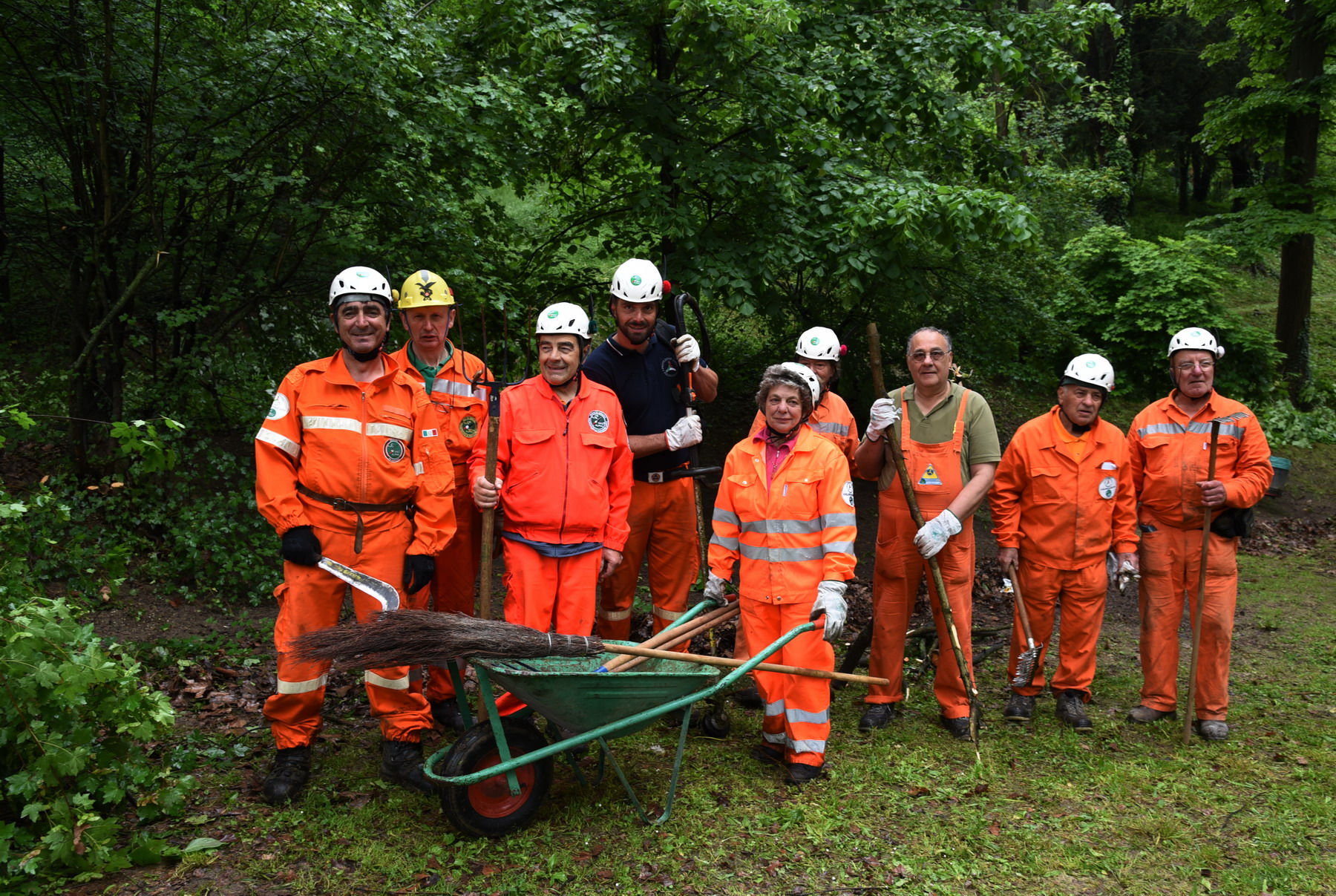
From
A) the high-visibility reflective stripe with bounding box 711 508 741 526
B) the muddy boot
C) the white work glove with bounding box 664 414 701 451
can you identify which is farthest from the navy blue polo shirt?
the muddy boot

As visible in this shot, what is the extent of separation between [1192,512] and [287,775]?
16.3ft

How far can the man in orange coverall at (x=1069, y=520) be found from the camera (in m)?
5.22

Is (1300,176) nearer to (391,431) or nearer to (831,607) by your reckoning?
(831,607)

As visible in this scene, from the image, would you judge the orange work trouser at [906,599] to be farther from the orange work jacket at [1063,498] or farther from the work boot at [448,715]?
the work boot at [448,715]

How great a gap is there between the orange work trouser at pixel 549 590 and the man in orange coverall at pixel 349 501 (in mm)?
385

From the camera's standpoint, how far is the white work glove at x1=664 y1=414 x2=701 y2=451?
482 centimetres

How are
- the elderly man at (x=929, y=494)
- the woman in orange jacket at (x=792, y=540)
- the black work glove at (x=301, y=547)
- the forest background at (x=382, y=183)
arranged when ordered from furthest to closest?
the forest background at (x=382, y=183)
the elderly man at (x=929, y=494)
the woman in orange jacket at (x=792, y=540)
the black work glove at (x=301, y=547)

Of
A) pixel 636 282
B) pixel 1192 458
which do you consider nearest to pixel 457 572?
pixel 636 282

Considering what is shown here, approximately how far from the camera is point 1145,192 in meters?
29.3

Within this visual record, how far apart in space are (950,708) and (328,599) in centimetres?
339

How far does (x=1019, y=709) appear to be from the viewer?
5375mm

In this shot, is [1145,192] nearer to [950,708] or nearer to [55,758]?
[950,708]

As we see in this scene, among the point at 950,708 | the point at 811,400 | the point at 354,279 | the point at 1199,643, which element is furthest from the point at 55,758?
the point at 1199,643

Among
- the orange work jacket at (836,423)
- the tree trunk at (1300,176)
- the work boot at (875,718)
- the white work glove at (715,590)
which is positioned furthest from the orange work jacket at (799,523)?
the tree trunk at (1300,176)
